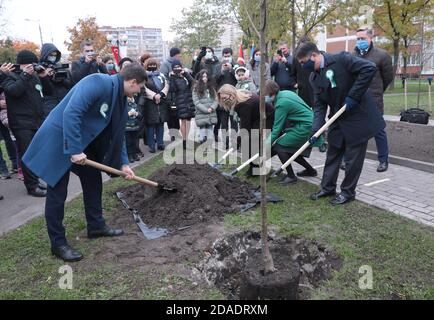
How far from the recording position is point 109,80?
3619mm

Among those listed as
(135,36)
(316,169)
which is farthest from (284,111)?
(135,36)

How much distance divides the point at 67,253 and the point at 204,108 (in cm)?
480

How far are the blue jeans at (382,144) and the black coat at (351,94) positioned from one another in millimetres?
1211

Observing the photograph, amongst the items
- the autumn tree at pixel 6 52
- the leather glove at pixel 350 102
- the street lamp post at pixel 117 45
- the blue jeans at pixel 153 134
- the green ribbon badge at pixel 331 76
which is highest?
the autumn tree at pixel 6 52

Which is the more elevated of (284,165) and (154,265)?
(284,165)

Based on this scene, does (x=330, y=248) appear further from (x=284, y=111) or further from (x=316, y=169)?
(x=316, y=169)

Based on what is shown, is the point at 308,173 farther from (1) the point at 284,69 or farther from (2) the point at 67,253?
(2) the point at 67,253

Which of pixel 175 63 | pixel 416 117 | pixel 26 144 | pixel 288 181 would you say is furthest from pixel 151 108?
pixel 416 117

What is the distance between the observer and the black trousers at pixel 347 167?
466 centimetres

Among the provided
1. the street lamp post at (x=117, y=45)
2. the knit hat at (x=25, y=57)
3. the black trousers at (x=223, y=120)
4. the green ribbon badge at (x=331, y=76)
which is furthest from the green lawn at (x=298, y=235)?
the street lamp post at (x=117, y=45)

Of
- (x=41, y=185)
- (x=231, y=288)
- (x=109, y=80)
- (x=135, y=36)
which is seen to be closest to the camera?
(x=231, y=288)

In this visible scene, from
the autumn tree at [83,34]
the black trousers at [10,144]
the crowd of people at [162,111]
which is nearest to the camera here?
the crowd of people at [162,111]

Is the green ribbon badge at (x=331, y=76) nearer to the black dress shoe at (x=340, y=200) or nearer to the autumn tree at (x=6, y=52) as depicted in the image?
the black dress shoe at (x=340, y=200)

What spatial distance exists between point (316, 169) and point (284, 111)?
4.55ft
